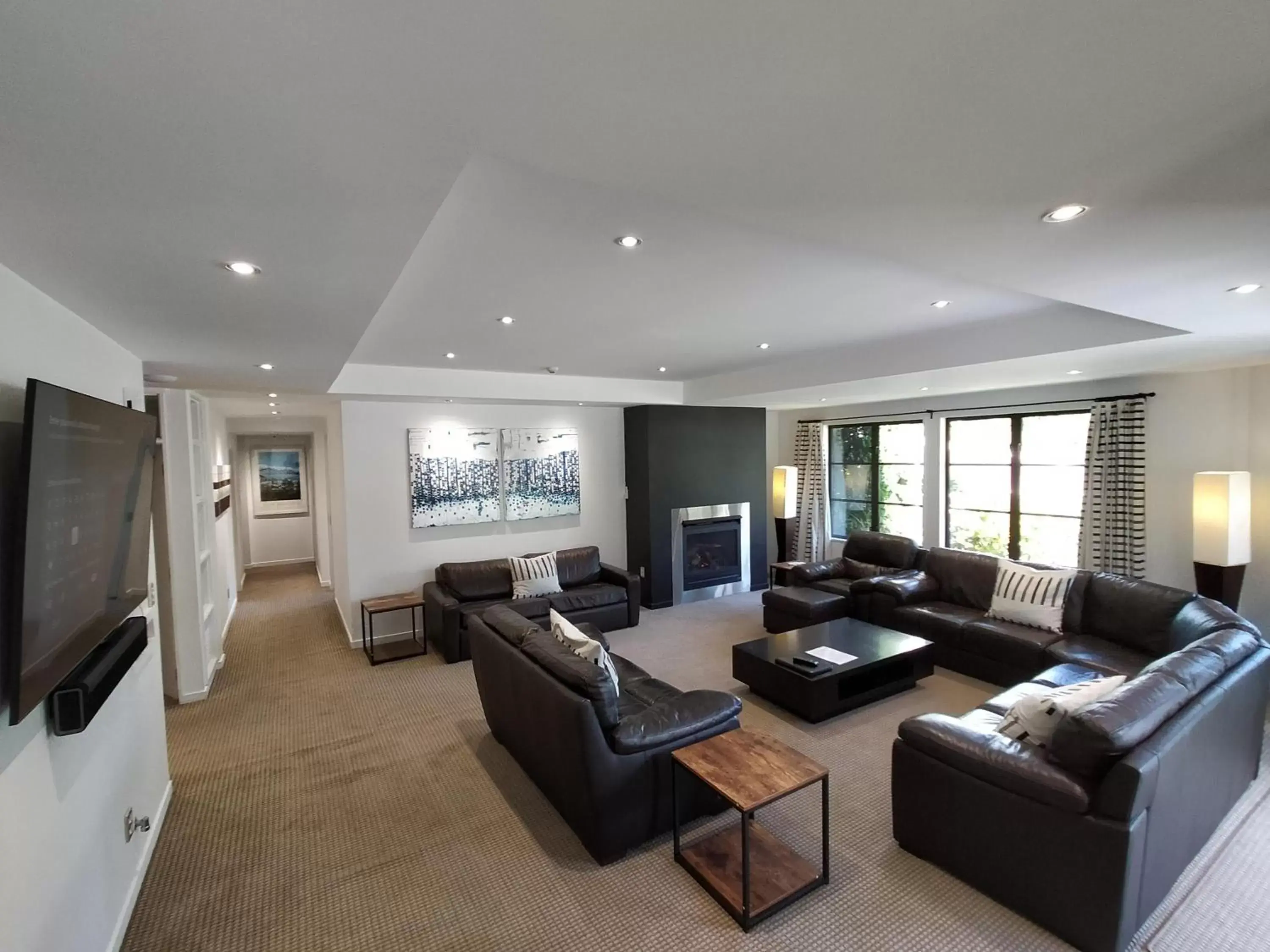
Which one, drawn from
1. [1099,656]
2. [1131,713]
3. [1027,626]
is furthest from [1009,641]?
[1131,713]

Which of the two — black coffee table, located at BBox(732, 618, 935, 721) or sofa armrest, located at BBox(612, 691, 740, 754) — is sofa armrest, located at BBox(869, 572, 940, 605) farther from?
sofa armrest, located at BBox(612, 691, 740, 754)

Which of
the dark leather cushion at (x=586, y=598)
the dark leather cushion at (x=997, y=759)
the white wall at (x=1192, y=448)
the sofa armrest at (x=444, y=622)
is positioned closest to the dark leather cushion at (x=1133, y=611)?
the white wall at (x=1192, y=448)

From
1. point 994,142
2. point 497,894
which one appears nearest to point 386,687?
point 497,894

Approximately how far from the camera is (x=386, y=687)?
14.6 ft

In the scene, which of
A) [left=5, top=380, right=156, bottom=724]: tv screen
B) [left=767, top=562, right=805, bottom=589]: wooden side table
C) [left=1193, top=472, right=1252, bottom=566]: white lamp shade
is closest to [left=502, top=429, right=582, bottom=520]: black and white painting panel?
[left=767, top=562, right=805, bottom=589]: wooden side table

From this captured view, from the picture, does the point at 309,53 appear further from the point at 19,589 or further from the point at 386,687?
the point at 386,687

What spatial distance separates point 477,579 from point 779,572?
135 inches

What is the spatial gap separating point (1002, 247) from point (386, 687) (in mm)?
4736

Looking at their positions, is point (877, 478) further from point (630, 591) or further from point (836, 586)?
point (630, 591)

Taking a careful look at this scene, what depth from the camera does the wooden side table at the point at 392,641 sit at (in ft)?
16.5

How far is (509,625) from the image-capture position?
330cm

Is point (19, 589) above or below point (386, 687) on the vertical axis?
above

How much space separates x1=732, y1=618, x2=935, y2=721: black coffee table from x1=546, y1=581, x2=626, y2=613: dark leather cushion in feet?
5.21

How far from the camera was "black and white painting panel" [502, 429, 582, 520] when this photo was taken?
20.0 ft
